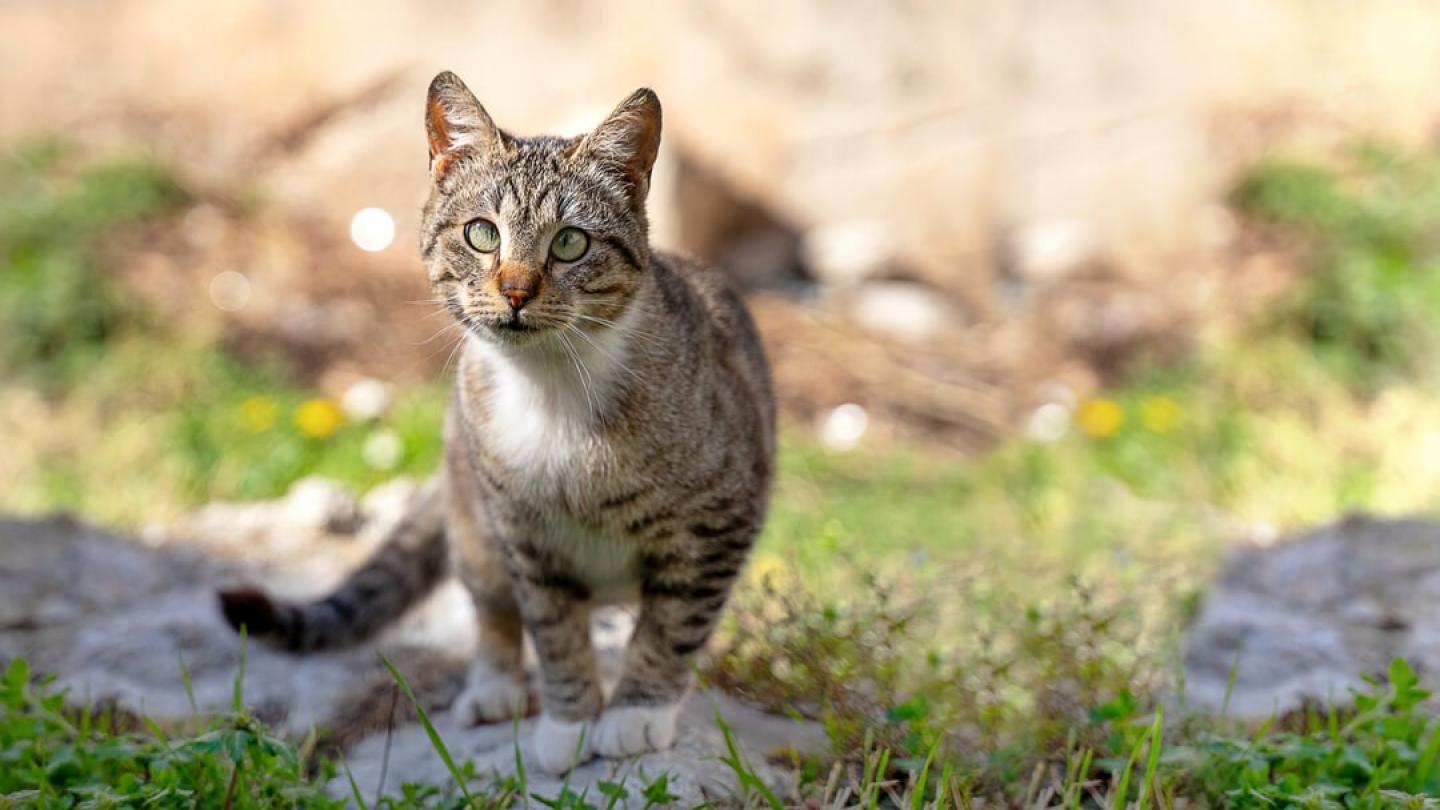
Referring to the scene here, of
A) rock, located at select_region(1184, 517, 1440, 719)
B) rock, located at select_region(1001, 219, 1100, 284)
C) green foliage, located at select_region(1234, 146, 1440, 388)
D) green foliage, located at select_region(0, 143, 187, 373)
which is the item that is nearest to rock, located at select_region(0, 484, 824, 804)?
rock, located at select_region(1184, 517, 1440, 719)

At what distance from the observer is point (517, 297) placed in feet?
8.25

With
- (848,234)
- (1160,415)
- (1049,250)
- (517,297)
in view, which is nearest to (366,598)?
(517,297)

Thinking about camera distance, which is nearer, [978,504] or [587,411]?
[587,411]

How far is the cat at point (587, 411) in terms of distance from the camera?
104 inches

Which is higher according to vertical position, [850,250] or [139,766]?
[139,766]

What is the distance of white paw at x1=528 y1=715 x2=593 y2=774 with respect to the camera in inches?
110

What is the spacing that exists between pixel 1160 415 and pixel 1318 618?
2208 millimetres

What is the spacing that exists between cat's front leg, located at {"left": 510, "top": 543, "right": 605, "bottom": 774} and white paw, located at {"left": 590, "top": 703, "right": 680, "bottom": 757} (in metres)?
0.04

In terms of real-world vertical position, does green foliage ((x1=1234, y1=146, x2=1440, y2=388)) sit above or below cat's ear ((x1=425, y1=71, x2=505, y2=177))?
below

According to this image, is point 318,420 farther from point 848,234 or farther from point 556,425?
point 848,234

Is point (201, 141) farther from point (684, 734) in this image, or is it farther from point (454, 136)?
point (684, 734)

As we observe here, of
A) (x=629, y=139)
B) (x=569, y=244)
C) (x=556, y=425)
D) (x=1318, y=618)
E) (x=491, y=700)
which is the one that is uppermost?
(x=629, y=139)

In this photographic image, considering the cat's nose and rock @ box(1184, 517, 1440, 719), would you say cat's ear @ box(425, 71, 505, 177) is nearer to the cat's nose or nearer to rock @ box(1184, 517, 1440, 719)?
the cat's nose

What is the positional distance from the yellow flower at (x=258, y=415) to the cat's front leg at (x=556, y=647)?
9.93 ft
